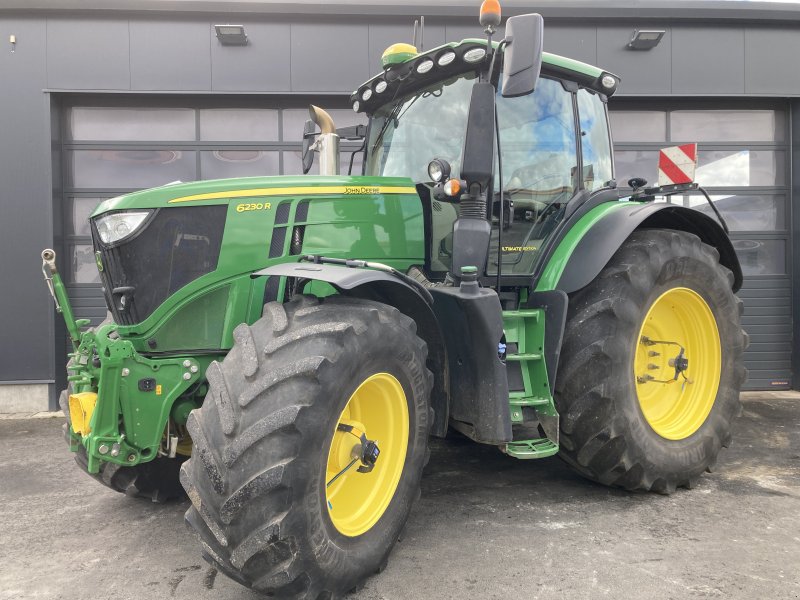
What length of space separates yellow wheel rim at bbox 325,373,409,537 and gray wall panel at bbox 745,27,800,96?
6.45 meters

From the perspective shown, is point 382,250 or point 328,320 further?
point 382,250

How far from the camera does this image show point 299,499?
2.26 metres

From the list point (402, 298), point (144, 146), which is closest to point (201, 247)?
point (402, 298)

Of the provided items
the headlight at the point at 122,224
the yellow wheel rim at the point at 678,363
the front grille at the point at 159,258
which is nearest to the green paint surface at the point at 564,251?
the yellow wheel rim at the point at 678,363

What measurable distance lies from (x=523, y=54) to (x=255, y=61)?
4737 millimetres

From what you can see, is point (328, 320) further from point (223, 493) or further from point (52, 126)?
point (52, 126)

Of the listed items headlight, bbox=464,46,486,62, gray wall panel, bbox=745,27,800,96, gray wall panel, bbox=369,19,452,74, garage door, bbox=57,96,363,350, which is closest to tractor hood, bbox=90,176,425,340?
headlight, bbox=464,46,486,62

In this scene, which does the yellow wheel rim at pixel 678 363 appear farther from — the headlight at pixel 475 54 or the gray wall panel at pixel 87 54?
the gray wall panel at pixel 87 54

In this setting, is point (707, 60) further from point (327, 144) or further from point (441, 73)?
point (327, 144)

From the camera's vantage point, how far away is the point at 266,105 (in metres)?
6.99

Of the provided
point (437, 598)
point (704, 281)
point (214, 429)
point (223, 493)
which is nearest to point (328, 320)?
point (214, 429)

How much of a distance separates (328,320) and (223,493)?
75 centimetres

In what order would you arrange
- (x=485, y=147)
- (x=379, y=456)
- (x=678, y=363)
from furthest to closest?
1. (x=678, y=363)
2. (x=485, y=147)
3. (x=379, y=456)

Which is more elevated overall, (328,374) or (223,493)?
(328,374)
